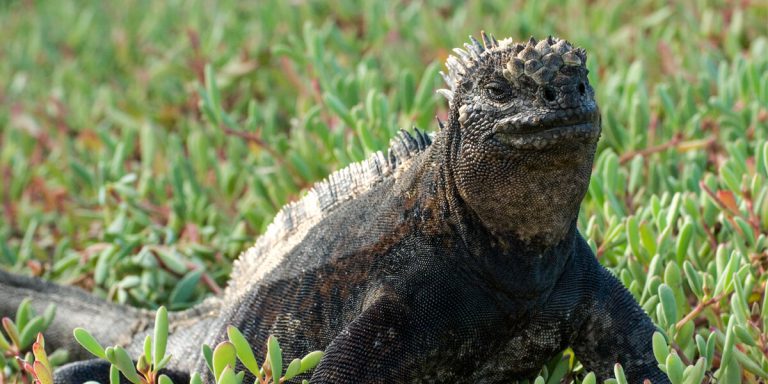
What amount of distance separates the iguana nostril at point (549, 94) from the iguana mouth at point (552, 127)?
0.19 feet

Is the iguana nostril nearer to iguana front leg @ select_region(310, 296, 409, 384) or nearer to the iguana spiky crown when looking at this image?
the iguana spiky crown

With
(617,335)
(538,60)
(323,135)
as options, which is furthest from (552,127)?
(323,135)

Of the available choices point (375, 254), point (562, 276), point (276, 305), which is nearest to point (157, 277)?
point (276, 305)

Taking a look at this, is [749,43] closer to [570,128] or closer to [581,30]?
[581,30]

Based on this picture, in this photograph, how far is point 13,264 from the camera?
16.5ft

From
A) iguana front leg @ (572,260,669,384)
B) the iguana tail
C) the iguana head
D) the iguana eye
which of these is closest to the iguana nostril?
the iguana head

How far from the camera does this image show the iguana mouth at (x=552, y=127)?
2639mm

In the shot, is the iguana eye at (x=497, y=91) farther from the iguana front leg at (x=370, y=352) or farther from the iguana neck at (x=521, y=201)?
→ the iguana front leg at (x=370, y=352)

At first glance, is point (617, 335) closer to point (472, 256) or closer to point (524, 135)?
point (472, 256)

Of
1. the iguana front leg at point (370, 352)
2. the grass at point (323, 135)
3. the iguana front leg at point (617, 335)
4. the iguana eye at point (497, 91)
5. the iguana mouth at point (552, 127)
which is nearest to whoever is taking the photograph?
the iguana mouth at point (552, 127)

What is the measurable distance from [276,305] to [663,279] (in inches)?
51.6

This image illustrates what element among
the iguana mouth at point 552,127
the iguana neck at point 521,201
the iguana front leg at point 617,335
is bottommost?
the iguana front leg at point 617,335

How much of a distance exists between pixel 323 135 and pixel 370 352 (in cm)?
199

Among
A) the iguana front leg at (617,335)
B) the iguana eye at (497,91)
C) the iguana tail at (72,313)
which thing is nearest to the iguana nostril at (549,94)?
the iguana eye at (497,91)
